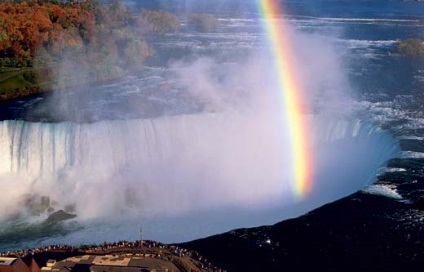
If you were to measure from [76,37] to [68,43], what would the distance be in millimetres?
2517

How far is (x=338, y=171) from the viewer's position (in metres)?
26.7

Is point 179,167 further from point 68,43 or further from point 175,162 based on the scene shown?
point 68,43

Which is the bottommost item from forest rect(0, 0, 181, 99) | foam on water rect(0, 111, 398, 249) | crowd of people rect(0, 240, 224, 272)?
crowd of people rect(0, 240, 224, 272)

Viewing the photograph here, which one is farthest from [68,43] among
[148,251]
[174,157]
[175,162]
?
[148,251]

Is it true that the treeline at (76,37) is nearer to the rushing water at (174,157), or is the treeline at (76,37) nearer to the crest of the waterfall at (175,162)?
the rushing water at (174,157)

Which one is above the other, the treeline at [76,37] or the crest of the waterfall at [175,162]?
the treeline at [76,37]

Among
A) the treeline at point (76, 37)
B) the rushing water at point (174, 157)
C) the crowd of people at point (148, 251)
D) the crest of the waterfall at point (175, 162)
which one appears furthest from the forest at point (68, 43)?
the crowd of people at point (148, 251)

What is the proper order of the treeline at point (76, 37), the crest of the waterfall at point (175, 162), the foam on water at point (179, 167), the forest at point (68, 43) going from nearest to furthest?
the foam on water at point (179, 167) < the crest of the waterfall at point (175, 162) < the forest at point (68, 43) < the treeline at point (76, 37)

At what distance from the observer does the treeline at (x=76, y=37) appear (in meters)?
43.5

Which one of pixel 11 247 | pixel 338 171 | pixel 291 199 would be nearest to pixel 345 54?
pixel 338 171

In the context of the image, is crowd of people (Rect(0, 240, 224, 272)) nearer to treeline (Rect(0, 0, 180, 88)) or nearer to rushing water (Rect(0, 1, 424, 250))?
rushing water (Rect(0, 1, 424, 250))

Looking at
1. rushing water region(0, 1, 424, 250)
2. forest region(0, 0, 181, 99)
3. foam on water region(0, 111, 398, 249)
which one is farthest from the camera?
forest region(0, 0, 181, 99)

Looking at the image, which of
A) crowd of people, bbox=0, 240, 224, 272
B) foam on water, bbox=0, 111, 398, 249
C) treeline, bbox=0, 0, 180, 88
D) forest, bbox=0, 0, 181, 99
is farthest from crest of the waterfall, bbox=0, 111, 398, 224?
treeline, bbox=0, 0, 180, 88

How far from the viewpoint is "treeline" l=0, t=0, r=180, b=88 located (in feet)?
143
